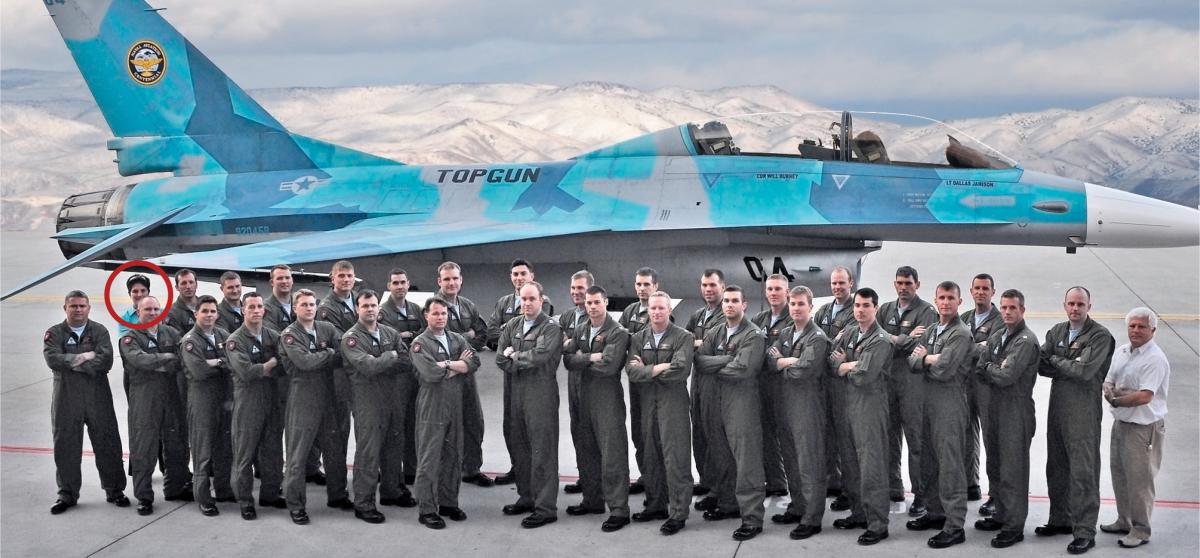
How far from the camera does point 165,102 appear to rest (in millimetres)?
13602

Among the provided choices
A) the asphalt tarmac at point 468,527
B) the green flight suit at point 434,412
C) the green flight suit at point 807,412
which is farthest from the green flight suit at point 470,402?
the green flight suit at point 807,412

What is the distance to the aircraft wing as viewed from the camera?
1109 cm

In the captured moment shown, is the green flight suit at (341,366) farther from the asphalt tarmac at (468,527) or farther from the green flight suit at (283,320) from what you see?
the asphalt tarmac at (468,527)

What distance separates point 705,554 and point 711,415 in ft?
3.00

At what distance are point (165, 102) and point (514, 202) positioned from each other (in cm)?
474

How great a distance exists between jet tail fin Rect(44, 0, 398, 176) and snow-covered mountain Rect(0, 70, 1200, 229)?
2309cm

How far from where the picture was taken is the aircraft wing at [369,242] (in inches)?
437

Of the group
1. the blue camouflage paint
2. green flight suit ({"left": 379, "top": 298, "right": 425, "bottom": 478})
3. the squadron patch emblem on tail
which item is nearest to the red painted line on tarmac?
green flight suit ({"left": 379, "top": 298, "right": 425, "bottom": 478})

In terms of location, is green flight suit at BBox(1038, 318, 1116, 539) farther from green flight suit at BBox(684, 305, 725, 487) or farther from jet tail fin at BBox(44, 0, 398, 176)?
jet tail fin at BBox(44, 0, 398, 176)

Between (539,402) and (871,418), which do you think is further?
(539,402)

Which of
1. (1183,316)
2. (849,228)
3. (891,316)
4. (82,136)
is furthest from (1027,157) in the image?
(82,136)

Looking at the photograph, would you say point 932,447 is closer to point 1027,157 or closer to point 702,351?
point 702,351

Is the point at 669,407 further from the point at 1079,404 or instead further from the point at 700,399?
the point at 1079,404

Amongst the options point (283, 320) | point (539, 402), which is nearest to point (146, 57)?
point (283, 320)
